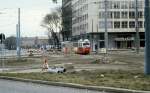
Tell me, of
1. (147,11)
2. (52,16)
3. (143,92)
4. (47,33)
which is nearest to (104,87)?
(143,92)

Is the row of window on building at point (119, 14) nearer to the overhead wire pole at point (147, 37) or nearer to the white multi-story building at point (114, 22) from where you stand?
the white multi-story building at point (114, 22)

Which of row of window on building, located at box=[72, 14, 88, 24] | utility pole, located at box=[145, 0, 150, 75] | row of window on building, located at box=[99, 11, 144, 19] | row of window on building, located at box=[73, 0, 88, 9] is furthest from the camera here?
row of window on building, located at box=[73, 0, 88, 9]

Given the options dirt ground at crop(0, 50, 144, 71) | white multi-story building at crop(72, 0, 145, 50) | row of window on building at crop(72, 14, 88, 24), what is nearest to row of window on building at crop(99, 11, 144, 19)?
white multi-story building at crop(72, 0, 145, 50)

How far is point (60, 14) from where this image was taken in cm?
15912

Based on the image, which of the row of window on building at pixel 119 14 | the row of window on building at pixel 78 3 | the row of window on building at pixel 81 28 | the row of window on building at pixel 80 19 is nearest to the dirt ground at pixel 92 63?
the row of window on building at pixel 119 14

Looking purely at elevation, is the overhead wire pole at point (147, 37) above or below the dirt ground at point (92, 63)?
above

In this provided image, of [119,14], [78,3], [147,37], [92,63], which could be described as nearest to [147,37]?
[147,37]

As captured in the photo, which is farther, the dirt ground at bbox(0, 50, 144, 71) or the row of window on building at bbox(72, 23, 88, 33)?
the row of window on building at bbox(72, 23, 88, 33)

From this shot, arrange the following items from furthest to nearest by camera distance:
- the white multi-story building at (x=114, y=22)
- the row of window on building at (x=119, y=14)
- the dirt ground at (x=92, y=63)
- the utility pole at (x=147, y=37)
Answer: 1. the row of window on building at (x=119, y=14)
2. the white multi-story building at (x=114, y=22)
3. the dirt ground at (x=92, y=63)
4. the utility pole at (x=147, y=37)

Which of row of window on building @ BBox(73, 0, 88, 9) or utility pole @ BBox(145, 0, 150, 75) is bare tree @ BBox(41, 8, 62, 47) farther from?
utility pole @ BBox(145, 0, 150, 75)

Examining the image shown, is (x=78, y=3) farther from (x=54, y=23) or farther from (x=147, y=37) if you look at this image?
(x=147, y=37)

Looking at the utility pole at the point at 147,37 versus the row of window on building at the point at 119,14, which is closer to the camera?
the utility pole at the point at 147,37

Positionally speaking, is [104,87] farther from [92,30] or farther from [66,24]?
[66,24]

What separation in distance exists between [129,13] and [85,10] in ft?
45.9
